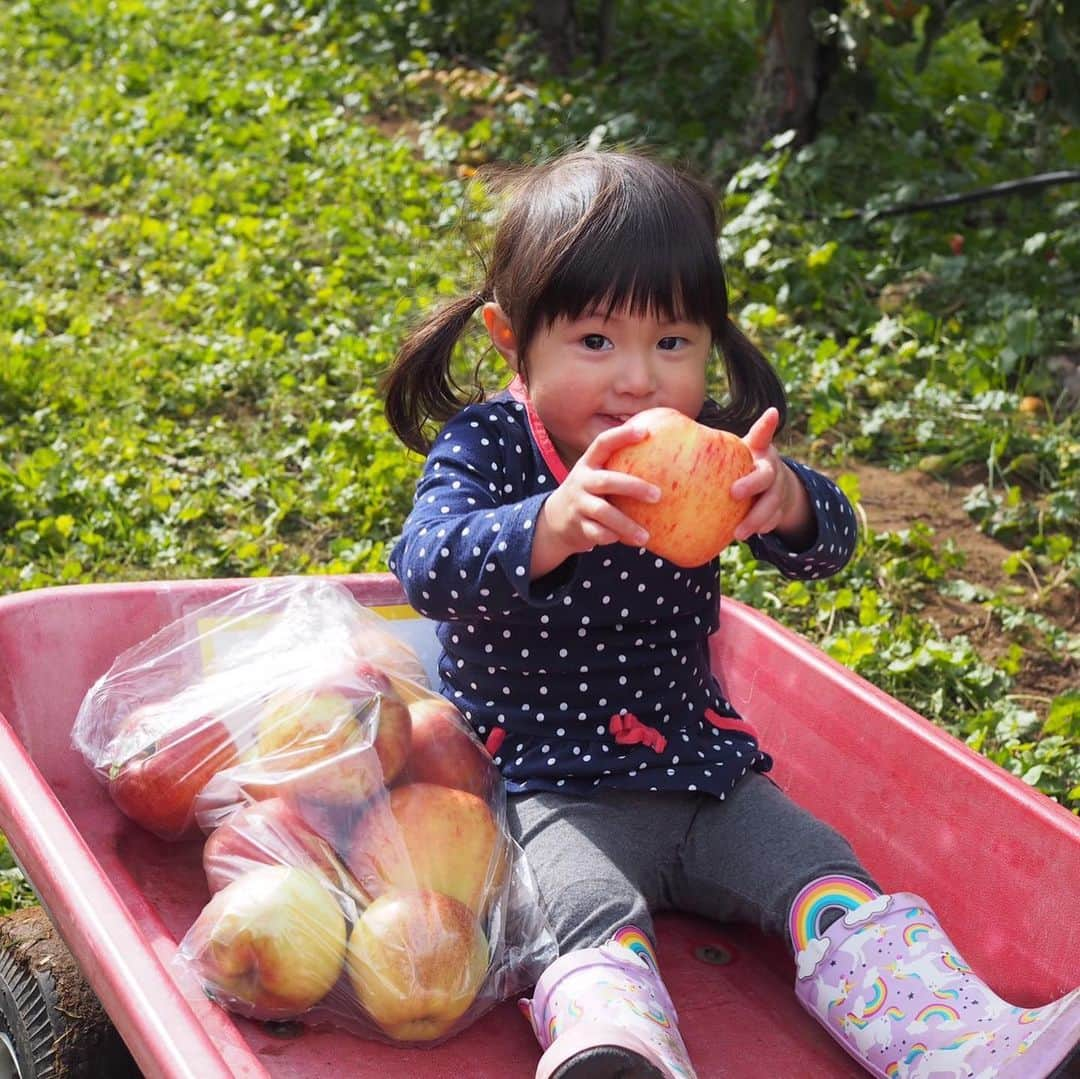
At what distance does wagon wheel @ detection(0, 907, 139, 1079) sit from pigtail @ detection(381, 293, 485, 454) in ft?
3.26

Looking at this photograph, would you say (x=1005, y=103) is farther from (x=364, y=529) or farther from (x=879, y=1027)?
(x=879, y=1027)

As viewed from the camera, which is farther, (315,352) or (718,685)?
(315,352)

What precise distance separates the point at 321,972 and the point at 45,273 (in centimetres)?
384

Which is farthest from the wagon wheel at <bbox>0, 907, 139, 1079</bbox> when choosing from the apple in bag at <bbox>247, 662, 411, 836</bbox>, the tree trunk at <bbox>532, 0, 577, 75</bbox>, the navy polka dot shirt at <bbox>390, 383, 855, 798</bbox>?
the tree trunk at <bbox>532, 0, 577, 75</bbox>

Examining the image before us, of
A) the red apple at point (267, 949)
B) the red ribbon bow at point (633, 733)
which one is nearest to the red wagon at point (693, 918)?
the red apple at point (267, 949)

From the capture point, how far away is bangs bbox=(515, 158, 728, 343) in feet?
6.81

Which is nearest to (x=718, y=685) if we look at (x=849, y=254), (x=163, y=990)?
(x=163, y=990)

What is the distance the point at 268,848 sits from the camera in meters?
1.97

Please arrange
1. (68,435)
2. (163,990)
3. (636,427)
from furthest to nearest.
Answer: (68,435) < (636,427) < (163,990)

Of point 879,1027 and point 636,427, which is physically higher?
point 636,427

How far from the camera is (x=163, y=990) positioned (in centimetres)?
159

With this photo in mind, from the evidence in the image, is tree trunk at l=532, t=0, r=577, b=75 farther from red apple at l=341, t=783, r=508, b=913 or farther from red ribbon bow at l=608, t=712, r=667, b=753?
red apple at l=341, t=783, r=508, b=913

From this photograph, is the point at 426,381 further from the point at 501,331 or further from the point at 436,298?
the point at 436,298

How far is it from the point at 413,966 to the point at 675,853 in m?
0.49
